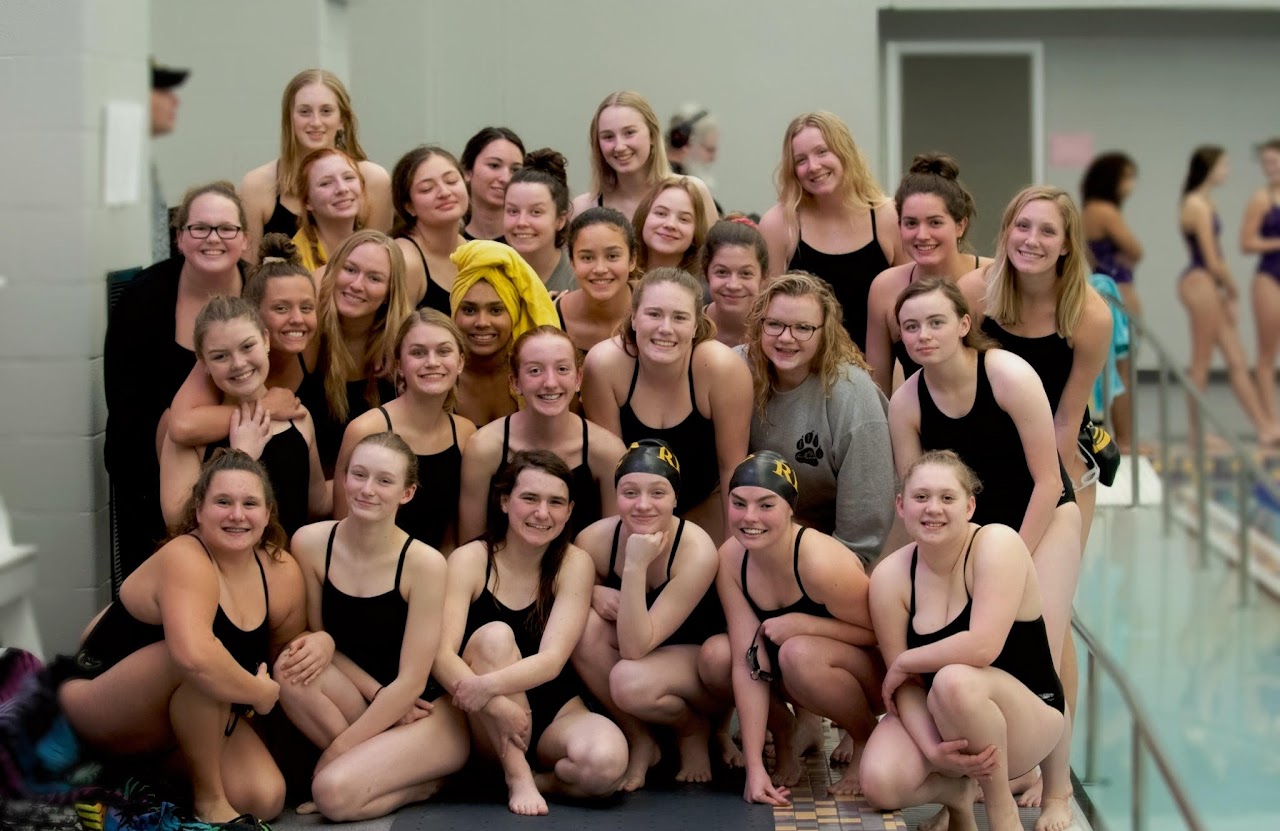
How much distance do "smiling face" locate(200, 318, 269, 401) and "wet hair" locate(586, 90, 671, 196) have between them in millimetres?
1650

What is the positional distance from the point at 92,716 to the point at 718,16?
7932 millimetres

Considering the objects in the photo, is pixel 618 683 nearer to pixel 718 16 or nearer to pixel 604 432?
pixel 604 432

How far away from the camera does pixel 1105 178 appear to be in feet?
38.7

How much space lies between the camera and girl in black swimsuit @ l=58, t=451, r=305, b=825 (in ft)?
13.9

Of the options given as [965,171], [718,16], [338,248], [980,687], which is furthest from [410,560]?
[965,171]

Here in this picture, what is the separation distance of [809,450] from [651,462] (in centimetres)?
56

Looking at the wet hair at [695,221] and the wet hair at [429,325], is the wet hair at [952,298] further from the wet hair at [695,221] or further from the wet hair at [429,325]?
the wet hair at [429,325]

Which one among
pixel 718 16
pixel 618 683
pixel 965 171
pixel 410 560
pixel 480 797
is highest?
pixel 718 16

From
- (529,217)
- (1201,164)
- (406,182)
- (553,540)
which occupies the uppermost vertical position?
(1201,164)

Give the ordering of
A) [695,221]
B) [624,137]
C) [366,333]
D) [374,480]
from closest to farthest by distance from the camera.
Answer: [374,480] < [366,333] < [695,221] < [624,137]

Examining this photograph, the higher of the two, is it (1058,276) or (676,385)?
(1058,276)

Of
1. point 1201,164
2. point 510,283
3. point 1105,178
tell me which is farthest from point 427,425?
point 1201,164

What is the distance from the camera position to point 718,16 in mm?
11203

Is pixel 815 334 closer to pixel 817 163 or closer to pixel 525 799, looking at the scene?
pixel 817 163
